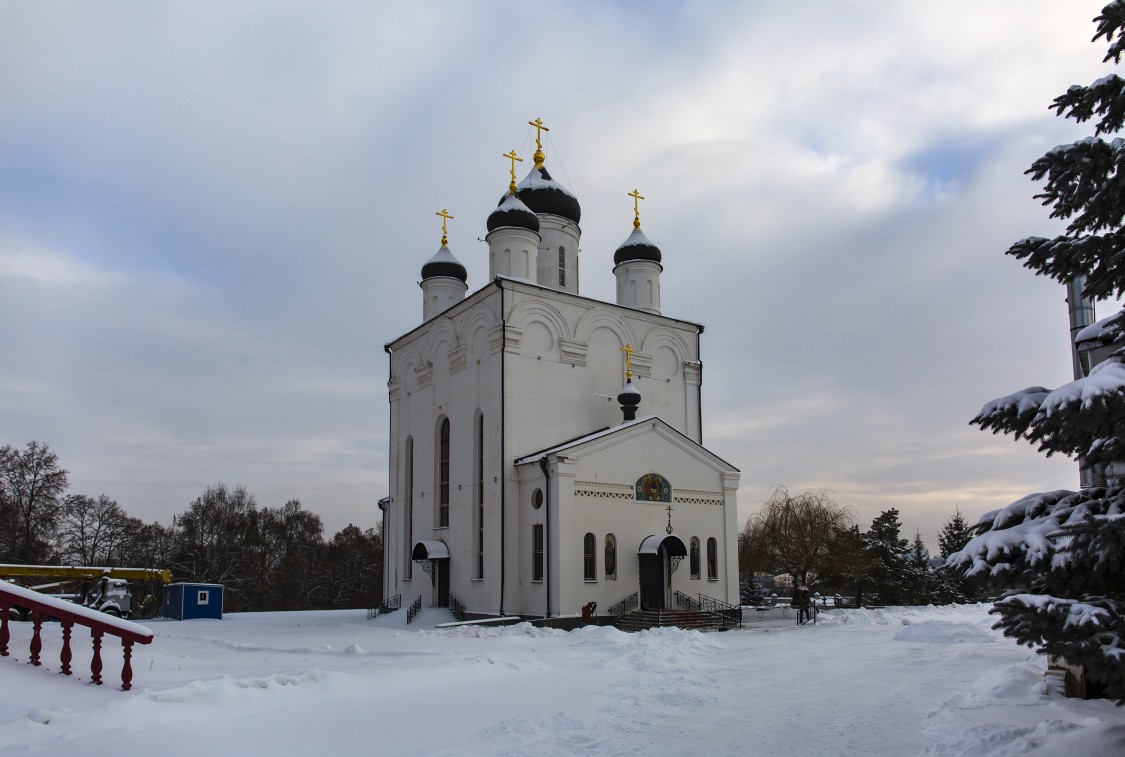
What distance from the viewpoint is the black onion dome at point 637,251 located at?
29.3 metres

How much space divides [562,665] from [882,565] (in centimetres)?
3058

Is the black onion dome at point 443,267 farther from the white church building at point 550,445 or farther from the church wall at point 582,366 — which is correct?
the church wall at point 582,366

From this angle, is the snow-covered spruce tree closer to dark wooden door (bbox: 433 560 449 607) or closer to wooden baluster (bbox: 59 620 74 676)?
wooden baluster (bbox: 59 620 74 676)

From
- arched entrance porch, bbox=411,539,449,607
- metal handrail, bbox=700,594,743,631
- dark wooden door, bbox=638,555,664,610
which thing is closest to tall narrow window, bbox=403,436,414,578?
arched entrance porch, bbox=411,539,449,607

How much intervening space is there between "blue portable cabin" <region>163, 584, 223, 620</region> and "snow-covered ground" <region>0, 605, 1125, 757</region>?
11.5 meters

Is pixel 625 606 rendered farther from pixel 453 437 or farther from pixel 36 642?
pixel 36 642

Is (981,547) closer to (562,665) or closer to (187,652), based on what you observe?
(562,665)

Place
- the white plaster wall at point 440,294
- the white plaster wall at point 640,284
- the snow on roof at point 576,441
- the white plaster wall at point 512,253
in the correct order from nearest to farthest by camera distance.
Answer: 1. the snow on roof at point 576,441
2. the white plaster wall at point 512,253
3. the white plaster wall at point 640,284
4. the white plaster wall at point 440,294

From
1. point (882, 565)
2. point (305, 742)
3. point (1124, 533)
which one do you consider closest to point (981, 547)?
point (1124, 533)

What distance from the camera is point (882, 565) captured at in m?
39.7

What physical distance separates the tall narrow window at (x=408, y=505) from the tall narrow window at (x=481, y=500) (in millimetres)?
3941

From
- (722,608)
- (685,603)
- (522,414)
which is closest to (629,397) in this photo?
(522,414)

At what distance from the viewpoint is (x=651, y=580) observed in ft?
75.7

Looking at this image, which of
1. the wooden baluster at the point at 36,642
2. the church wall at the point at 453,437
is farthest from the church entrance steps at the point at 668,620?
the wooden baluster at the point at 36,642
